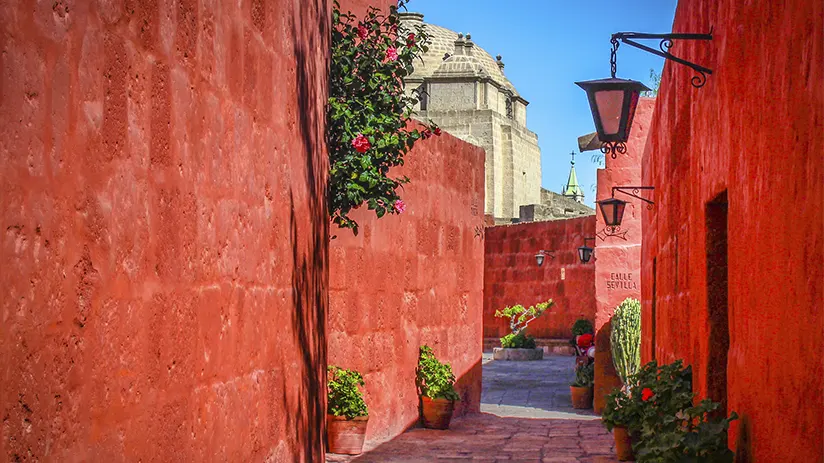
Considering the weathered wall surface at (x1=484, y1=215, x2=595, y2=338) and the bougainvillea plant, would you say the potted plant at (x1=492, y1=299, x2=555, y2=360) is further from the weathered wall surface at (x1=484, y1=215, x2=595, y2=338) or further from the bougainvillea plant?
the bougainvillea plant

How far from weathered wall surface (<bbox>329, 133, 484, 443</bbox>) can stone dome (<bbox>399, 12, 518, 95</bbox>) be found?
3674 cm

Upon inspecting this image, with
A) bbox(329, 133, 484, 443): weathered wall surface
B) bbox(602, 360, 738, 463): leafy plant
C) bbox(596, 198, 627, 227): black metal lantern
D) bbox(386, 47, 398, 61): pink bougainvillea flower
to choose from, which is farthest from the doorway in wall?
bbox(596, 198, 627, 227): black metal lantern

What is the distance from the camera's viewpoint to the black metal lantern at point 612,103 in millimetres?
6777

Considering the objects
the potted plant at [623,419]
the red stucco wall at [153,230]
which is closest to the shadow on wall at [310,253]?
the red stucco wall at [153,230]

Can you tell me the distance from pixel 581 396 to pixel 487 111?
3906 cm

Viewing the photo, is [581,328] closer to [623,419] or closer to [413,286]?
[413,286]

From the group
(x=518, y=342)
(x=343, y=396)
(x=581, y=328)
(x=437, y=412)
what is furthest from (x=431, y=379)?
(x=518, y=342)

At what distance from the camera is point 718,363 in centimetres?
538

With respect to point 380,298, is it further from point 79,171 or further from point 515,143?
point 515,143

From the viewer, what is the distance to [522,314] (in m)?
23.5

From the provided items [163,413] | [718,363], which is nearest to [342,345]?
[718,363]

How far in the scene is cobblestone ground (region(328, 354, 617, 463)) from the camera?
8148 mm

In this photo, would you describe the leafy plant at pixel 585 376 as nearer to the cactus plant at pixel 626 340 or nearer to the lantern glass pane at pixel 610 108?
the cactus plant at pixel 626 340

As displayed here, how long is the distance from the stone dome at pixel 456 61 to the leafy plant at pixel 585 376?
3504cm
